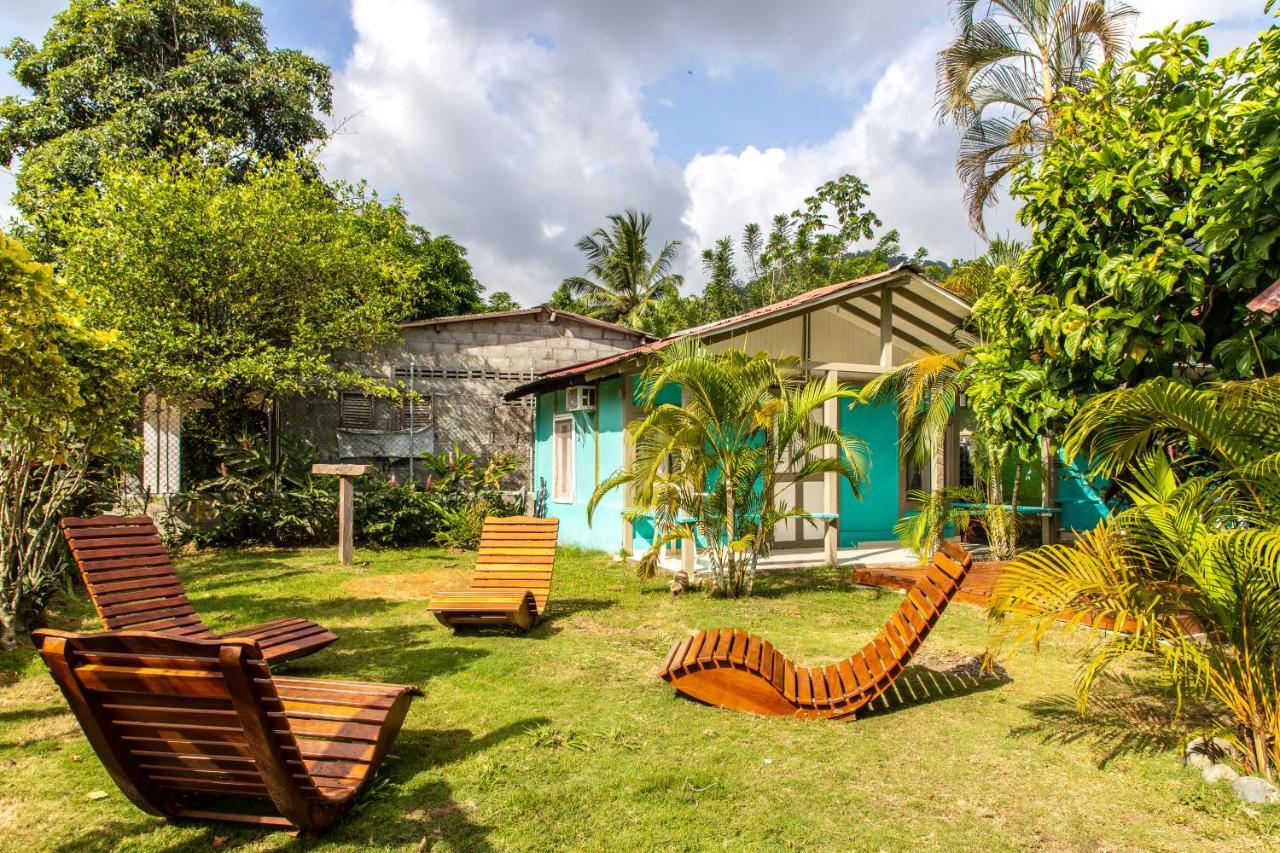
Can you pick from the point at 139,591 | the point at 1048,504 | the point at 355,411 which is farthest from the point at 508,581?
the point at 355,411

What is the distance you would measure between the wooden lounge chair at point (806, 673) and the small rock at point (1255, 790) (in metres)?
1.62

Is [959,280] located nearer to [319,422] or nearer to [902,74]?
[902,74]

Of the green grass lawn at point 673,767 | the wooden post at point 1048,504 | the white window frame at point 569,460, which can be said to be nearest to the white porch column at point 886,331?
the wooden post at point 1048,504

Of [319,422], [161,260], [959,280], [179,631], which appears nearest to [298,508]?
[319,422]

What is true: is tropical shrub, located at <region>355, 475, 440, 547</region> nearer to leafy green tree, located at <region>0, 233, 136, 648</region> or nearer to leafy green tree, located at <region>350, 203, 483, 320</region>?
leafy green tree, located at <region>350, 203, 483, 320</region>

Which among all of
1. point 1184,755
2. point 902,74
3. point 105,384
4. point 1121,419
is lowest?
point 1184,755

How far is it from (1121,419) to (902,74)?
16.8m

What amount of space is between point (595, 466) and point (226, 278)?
22.6ft

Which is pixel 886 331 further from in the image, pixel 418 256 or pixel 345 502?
pixel 418 256

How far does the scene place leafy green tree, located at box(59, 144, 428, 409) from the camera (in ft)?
39.1

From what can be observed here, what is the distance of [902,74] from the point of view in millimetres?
18188

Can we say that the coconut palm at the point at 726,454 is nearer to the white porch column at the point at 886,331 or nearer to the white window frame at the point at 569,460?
the white porch column at the point at 886,331

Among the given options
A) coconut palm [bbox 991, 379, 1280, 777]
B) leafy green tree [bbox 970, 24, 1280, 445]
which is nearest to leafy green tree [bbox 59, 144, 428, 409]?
leafy green tree [bbox 970, 24, 1280, 445]

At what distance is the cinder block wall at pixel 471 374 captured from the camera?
15250 mm
